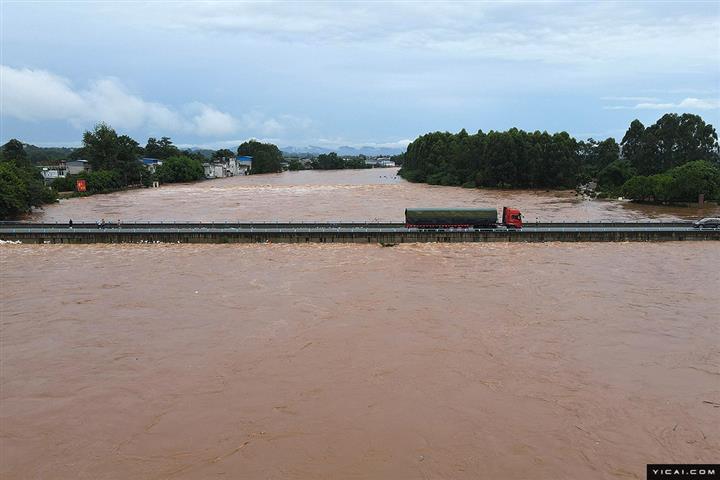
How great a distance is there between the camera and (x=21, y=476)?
9.43 m

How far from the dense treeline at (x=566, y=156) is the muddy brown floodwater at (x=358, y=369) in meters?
37.1

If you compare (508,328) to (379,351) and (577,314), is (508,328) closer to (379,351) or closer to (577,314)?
(577,314)

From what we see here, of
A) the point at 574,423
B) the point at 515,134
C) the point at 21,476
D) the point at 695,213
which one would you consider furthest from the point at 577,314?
the point at 515,134

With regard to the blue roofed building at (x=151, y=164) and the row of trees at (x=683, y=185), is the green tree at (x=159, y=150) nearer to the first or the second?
the blue roofed building at (x=151, y=164)

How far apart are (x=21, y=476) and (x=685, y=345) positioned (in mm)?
15812

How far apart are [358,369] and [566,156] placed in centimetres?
5937

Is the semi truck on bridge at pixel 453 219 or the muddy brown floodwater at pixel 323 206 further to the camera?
the muddy brown floodwater at pixel 323 206

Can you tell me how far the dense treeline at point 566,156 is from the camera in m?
60.8

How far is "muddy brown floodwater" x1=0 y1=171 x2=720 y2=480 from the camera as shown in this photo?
994 centimetres

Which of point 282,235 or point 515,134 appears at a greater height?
point 515,134

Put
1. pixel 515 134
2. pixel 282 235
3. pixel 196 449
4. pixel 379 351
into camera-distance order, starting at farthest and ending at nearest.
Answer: pixel 515 134 → pixel 282 235 → pixel 379 351 → pixel 196 449

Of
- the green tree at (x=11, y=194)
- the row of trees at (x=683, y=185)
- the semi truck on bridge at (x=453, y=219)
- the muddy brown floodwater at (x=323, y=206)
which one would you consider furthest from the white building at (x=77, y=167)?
the row of trees at (x=683, y=185)

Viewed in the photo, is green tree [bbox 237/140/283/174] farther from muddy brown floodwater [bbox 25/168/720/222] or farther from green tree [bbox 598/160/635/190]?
green tree [bbox 598/160/635/190]

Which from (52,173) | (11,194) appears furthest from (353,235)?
(52,173)
